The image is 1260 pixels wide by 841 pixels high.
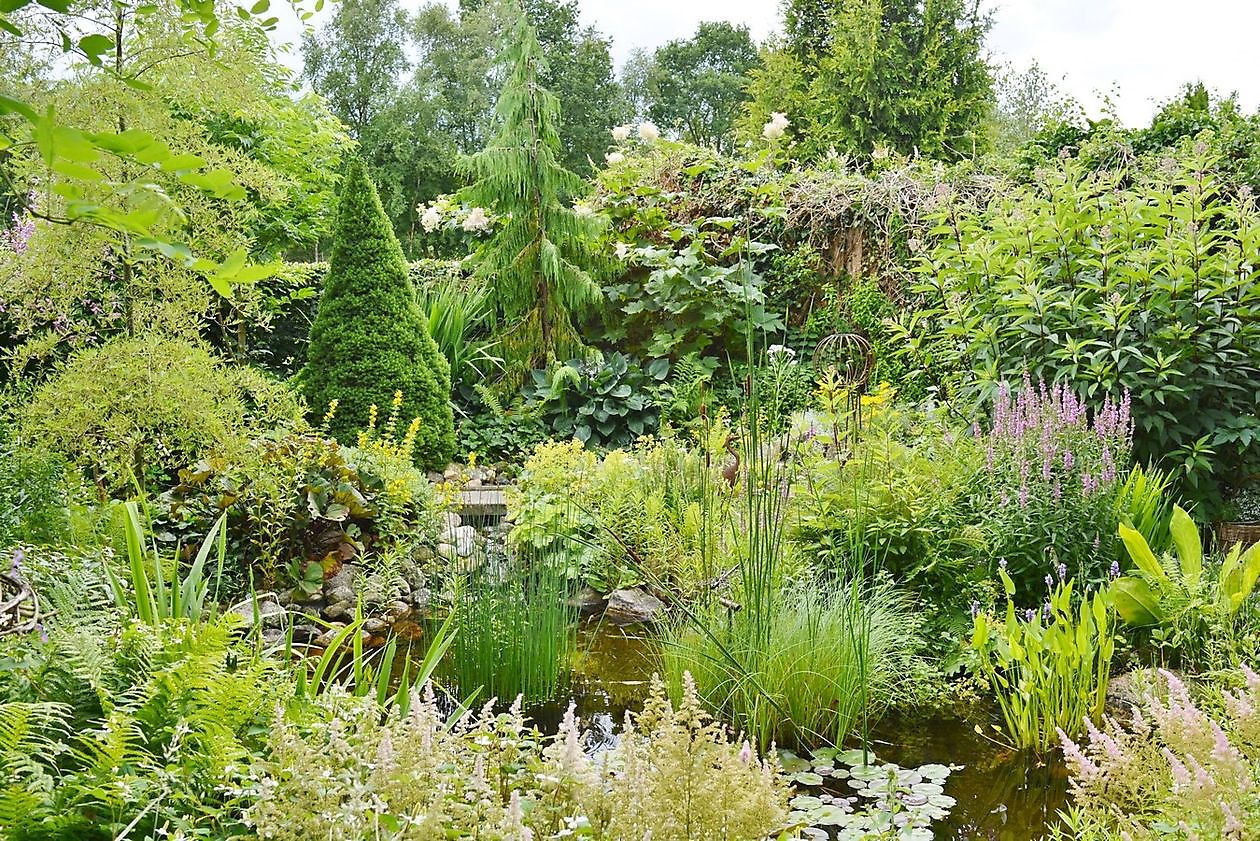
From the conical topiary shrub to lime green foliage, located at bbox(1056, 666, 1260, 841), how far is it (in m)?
5.20

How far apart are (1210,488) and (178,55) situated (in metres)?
4.70

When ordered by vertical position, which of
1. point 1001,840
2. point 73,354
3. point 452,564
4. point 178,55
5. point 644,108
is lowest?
point 1001,840

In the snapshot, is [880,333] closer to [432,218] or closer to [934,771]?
[432,218]

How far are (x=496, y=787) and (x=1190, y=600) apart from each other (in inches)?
107

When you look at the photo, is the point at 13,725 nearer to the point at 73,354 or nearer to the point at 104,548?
the point at 104,548

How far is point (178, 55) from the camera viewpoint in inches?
122

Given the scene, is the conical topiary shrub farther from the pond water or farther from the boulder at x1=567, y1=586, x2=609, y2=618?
the pond water

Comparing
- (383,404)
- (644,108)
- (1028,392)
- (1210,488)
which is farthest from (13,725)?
(644,108)

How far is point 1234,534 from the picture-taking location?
4441 millimetres

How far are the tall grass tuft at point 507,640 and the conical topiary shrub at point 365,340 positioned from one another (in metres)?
3.24

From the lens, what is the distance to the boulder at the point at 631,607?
4.50 m

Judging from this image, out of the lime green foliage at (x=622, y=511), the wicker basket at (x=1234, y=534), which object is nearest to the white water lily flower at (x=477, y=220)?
the lime green foliage at (x=622, y=511)

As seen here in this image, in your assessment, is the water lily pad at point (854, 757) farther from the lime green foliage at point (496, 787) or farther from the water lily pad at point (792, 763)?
the lime green foliage at point (496, 787)

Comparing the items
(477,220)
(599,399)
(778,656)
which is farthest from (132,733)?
(477,220)
